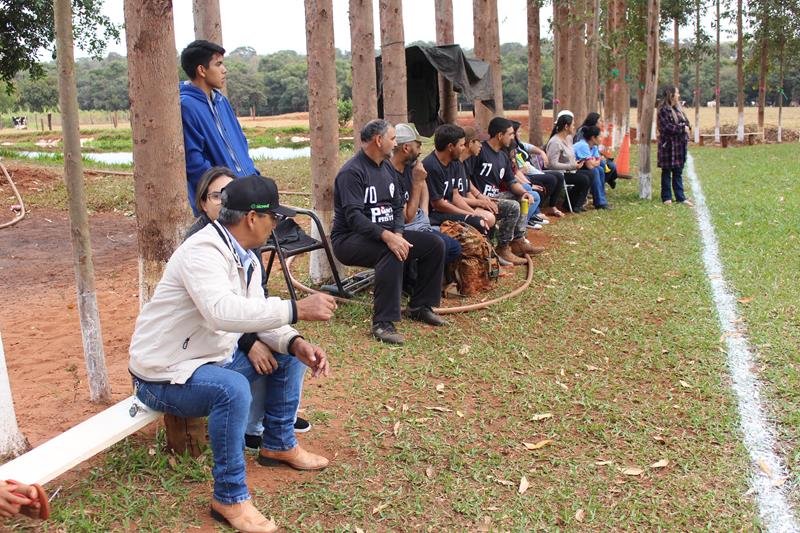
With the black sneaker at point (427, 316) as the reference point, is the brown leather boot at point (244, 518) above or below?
below

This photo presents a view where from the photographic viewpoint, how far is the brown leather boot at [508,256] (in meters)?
8.50

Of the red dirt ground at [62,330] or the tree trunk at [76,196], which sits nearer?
the tree trunk at [76,196]

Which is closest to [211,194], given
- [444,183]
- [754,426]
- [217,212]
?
[217,212]

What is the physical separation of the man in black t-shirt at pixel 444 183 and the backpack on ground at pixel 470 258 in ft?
1.09

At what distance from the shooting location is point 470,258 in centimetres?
711

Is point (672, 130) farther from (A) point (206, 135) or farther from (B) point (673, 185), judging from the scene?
(A) point (206, 135)

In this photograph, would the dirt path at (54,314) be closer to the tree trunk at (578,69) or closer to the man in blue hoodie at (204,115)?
the man in blue hoodie at (204,115)

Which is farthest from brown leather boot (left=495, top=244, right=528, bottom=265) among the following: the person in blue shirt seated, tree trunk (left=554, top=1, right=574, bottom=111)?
tree trunk (left=554, top=1, right=574, bottom=111)

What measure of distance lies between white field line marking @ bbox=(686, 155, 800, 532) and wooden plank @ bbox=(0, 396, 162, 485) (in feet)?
9.19

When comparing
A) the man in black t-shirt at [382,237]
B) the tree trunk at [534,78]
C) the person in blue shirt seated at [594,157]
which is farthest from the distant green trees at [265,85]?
the man in black t-shirt at [382,237]

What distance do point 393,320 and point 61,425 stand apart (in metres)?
2.48

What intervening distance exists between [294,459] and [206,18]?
4687mm

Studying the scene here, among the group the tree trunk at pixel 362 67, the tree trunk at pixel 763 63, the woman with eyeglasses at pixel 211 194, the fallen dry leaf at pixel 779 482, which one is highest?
the tree trunk at pixel 763 63

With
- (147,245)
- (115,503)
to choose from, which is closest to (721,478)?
(115,503)
